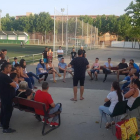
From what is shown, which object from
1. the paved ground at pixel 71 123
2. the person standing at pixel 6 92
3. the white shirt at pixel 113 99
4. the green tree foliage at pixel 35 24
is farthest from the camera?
the green tree foliage at pixel 35 24

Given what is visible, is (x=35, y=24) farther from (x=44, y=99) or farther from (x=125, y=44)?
(x=44, y=99)

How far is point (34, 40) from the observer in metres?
74.5

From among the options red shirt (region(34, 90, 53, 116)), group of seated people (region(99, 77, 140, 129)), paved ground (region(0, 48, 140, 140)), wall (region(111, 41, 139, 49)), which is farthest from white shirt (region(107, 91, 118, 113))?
wall (region(111, 41, 139, 49))

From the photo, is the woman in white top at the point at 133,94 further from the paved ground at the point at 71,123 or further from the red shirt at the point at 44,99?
the red shirt at the point at 44,99

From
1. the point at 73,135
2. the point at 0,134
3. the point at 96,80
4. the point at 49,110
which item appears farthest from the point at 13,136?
the point at 96,80

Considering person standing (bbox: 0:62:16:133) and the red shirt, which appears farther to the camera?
the red shirt

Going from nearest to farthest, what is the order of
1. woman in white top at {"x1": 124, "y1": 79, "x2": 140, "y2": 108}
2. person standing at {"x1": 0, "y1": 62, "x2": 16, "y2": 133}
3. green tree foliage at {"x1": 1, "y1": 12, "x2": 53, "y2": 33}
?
person standing at {"x1": 0, "y1": 62, "x2": 16, "y2": 133} < woman in white top at {"x1": 124, "y1": 79, "x2": 140, "y2": 108} < green tree foliage at {"x1": 1, "y1": 12, "x2": 53, "y2": 33}

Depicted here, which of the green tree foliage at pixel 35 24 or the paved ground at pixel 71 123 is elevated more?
the green tree foliage at pixel 35 24

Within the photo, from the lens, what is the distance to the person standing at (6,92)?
A: 4.69m

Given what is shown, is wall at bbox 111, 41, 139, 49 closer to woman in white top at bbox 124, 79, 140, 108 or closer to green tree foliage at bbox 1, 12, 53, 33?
green tree foliage at bbox 1, 12, 53, 33

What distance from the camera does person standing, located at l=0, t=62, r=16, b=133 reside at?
4688 millimetres

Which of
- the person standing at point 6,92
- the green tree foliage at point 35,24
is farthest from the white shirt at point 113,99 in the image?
the green tree foliage at point 35,24

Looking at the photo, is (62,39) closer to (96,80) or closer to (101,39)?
(96,80)

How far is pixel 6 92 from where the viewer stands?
481 centimetres
